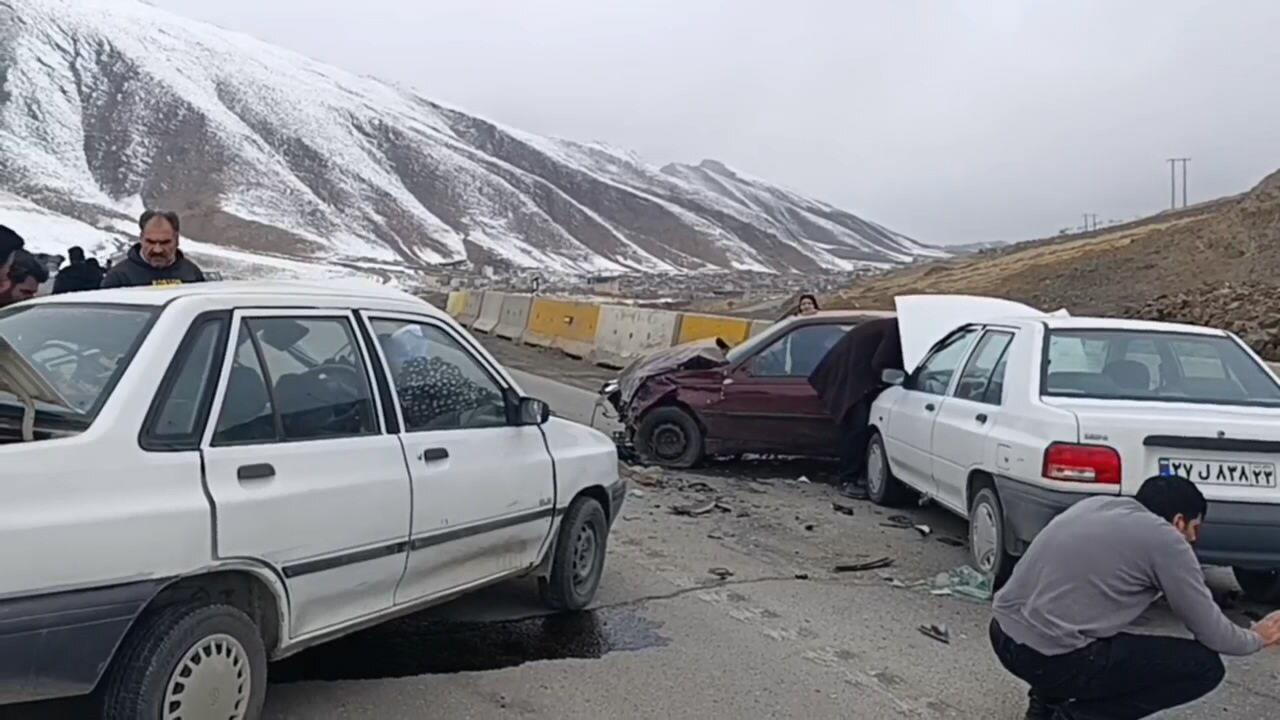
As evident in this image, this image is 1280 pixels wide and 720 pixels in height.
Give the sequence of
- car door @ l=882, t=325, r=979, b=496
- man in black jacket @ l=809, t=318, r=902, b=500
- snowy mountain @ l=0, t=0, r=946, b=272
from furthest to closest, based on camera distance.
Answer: snowy mountain @ l=0, t=0, r=946, b=272
man in black jacket @ l=809, t=318, r=902, b=500
car door @ l=882, t=325, r=979, b=496

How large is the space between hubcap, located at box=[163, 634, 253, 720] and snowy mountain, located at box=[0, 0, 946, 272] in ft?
256

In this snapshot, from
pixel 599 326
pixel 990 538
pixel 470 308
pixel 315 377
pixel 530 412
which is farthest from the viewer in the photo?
pixel 470 308

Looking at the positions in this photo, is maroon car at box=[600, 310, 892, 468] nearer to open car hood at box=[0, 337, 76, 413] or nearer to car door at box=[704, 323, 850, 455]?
car door at box=[704, 323, 850, 455]

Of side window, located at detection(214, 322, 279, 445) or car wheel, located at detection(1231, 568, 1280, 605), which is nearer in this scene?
side window, located at detection(214, 322, 279, 445)

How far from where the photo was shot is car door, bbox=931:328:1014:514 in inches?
280

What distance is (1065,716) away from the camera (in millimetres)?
4344

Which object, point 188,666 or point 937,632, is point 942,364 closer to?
point 937,632

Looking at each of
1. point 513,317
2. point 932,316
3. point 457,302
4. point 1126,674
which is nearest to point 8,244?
point 1126,674

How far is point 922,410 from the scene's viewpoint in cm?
830

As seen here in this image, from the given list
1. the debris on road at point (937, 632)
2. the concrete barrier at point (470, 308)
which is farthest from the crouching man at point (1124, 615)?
the concrete barrier at point (470, 308)

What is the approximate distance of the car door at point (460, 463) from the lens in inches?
198

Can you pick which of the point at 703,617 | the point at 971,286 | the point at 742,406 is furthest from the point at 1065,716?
the point at 971,286

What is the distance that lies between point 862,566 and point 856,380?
275 centimetres

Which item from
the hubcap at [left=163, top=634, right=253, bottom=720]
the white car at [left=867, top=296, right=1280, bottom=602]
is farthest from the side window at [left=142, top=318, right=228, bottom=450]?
the white car at [left=867, top=296, right=1280, bottom=602]
